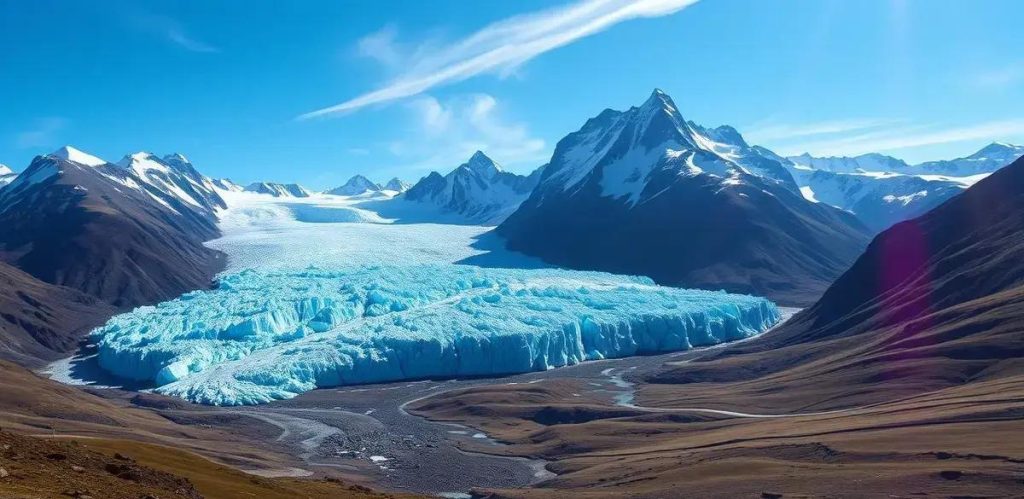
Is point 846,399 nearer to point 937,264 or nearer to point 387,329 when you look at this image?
point 937,264

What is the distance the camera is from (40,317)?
146 m

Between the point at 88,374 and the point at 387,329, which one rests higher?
the point at 387,329

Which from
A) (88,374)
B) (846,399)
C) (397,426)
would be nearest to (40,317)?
(88,374)

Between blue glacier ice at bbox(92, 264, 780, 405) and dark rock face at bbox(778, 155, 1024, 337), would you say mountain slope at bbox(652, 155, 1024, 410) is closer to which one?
dark rock face at bbox(778, 155, 1024, 337)

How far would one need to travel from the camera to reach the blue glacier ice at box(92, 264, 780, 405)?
372 ft

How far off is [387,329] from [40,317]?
214 feet

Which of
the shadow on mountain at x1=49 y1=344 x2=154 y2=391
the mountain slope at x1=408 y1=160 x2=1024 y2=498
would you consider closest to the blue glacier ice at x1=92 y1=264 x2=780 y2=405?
the shadow on mountain at x1=49 y1=344 x2=154 y2=391

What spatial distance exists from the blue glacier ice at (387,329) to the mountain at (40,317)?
6.93 metres

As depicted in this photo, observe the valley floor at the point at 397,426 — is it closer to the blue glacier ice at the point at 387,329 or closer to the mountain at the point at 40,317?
the blue glacier ice at the point at 387,329

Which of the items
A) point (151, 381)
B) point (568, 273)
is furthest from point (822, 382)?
point (568, 273)

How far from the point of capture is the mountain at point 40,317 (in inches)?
5266

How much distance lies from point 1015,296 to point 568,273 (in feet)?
346

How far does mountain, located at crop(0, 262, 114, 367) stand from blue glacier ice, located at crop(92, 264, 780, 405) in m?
6.93

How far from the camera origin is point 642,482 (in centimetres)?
5828
